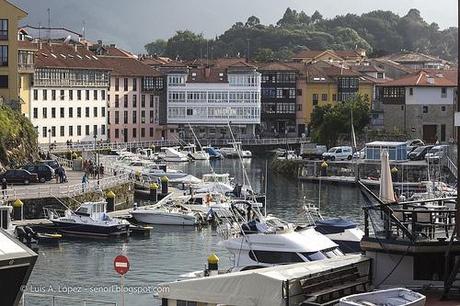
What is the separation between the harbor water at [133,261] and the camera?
1142 inches

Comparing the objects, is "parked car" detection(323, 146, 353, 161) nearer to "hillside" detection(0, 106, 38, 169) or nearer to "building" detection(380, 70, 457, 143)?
"building" detection(380, 70, 457, 143)

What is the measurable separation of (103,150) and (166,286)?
66562 mm

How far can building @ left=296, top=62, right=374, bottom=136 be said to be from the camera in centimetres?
10694

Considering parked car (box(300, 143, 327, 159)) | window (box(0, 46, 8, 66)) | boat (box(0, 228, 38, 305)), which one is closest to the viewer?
boat (box(0, 228, 38, 305))

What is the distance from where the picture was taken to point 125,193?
53500 mm

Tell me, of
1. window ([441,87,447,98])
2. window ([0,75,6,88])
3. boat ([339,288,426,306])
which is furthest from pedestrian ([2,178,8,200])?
window ([441,87,447,98])

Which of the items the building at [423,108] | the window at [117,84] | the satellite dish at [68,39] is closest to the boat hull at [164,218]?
the building at [423,108]

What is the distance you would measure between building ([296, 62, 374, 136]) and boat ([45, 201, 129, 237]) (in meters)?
66.3

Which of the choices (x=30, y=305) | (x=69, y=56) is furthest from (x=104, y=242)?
(x=69, y=56)

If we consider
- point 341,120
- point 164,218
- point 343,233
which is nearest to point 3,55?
point 341,120

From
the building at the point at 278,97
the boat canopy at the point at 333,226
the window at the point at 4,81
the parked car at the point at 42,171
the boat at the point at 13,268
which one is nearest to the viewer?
the boat at the point at 13,268

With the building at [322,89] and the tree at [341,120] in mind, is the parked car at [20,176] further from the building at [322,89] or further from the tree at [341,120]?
the building at [322,89]

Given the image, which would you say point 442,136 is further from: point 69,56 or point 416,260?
point 416,260

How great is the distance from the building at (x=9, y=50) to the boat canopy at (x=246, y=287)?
183 ft
